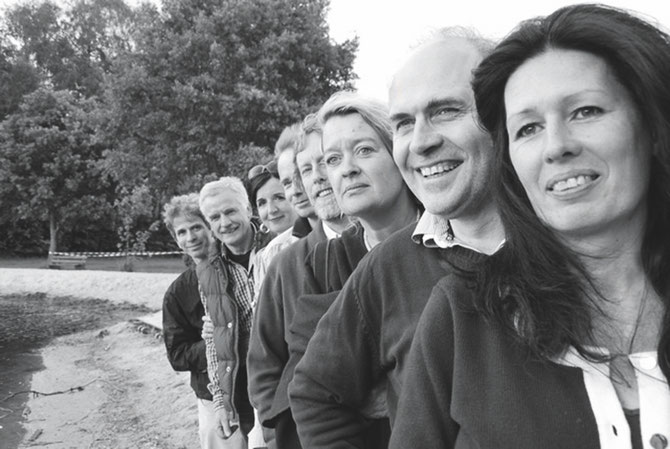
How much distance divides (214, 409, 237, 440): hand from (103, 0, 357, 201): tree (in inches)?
431

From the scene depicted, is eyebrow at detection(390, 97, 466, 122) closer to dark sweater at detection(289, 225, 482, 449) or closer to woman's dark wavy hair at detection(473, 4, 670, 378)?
woman's dark wavy hair at detection(473, 4, 670, 378)

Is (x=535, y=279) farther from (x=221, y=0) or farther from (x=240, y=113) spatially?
(x=221, y=0)

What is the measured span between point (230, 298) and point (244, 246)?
43 centimetres

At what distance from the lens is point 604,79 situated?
1175mm

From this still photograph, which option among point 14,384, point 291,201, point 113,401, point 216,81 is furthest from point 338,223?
point 216,81

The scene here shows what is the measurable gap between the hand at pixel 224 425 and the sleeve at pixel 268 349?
1477mm

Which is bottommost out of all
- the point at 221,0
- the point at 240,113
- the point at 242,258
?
the point at 242,258

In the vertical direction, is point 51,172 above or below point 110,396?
above

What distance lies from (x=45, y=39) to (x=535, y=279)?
129 ft

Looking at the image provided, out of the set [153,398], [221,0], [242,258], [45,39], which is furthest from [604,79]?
[45,39]

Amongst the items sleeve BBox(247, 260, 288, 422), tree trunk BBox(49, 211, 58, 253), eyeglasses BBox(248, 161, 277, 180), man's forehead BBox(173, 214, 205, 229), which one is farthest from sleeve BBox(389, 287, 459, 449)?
tree trunk BBox(49, 211, 58, 253)

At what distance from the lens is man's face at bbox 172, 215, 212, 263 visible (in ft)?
13.0

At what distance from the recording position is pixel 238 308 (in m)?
3.41

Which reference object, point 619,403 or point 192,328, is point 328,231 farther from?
point 192,328
